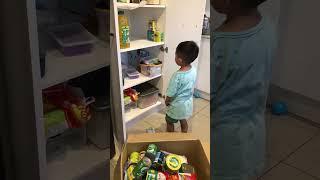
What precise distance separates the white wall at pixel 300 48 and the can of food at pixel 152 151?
0.72 metres

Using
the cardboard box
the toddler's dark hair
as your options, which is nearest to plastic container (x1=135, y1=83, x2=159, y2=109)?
the cardboard box

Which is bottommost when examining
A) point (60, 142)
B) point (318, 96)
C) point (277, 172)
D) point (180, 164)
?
point (180, 164)

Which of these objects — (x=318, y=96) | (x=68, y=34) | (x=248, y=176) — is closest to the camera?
(x=318, y=96)

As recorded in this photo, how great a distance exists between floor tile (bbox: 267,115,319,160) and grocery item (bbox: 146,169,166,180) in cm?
59

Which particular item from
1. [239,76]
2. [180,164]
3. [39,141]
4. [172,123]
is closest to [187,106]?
[172,123]

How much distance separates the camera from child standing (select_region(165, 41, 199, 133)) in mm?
1233

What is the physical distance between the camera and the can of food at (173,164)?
1.02 metres

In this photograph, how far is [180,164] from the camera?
1.05 m

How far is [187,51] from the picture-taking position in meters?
1.25

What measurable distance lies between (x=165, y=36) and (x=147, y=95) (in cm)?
31

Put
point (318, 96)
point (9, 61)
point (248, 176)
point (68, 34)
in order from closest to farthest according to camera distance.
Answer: point (318, 96) < point (248, 176) < point (9, 61) < point (68, 34)

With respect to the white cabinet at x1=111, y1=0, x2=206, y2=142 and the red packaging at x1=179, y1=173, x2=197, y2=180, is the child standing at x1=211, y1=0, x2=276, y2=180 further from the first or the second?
the white cabinet at x1=111, y1=0, x2=206, y2=142

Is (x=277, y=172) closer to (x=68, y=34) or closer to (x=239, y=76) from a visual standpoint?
(x=239, y=76)

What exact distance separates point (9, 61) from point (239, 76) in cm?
53
